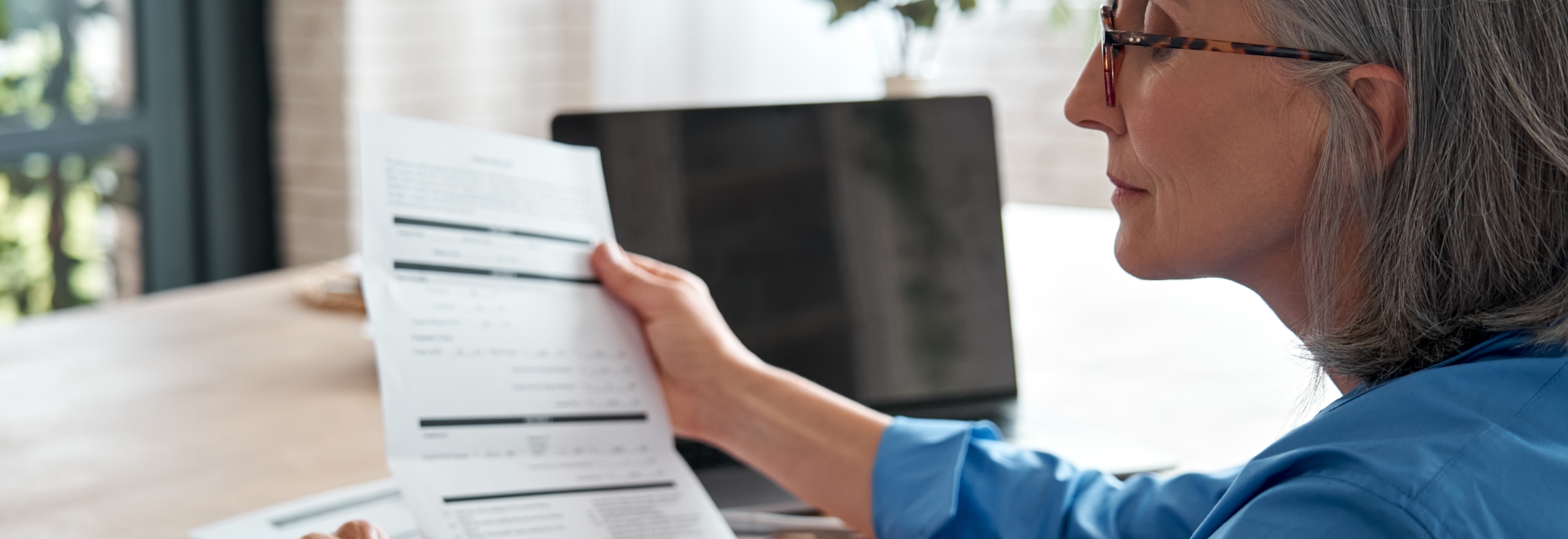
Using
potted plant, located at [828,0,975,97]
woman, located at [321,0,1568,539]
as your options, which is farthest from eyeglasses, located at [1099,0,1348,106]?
potted plant, located at [828,0,975,97]

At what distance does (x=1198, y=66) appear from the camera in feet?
2.16

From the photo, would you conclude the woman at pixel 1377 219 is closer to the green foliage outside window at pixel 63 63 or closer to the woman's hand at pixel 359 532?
the woman's hand at pixel 359 532

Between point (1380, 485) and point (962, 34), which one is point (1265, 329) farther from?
point (962, 34)

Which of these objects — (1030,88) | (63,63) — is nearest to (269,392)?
(63,63)

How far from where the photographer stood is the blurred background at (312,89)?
257 centimetres

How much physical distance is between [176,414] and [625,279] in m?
0.48

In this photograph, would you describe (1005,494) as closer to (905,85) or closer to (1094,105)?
(1094,105)

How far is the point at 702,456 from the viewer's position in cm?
107

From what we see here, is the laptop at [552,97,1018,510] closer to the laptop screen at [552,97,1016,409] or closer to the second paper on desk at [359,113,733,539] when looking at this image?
the laptop screen at [552,97,1016,409]

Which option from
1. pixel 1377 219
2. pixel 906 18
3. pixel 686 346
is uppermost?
pixel 906 18

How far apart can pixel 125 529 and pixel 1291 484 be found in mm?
767

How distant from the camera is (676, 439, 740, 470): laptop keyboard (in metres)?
1.06

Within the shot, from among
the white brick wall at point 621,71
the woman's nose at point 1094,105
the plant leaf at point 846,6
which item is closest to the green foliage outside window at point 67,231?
the white brick wall at point 621,71

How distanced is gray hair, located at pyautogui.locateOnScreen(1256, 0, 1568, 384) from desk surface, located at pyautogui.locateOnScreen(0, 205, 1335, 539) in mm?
106
